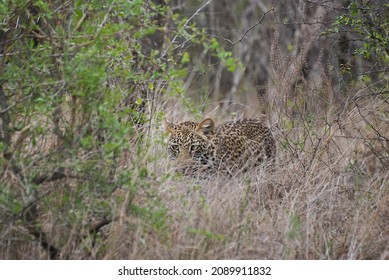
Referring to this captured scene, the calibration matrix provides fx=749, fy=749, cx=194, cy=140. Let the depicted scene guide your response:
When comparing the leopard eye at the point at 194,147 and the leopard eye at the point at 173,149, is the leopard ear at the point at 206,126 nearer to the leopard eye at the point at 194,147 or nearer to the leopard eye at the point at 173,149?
the leopard eye at the point at 194,147

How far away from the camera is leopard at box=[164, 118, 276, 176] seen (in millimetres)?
7160

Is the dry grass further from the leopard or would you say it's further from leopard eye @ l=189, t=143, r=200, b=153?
leopard eye @ l=189, t=143, r=200, b=153

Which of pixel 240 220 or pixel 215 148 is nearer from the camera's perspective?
pixel 240 220

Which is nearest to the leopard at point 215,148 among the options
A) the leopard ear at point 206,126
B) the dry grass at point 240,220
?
the leopard ear at point 206,126

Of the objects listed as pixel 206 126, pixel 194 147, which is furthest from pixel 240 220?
pixel 206 126

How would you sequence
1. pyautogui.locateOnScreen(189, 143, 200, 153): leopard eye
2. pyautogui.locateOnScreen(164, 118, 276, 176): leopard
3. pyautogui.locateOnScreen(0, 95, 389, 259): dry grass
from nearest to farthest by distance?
pyautogui.locateOnScreen(0, 95, 389, 259): dry grass < pyautogui.locateOnScreen(164, 118, 276, 176): leopard < pyautogui.locateOnScreen(189, 143, 200, 153): leopard eye

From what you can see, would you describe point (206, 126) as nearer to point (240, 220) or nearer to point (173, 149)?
point (173, 149)

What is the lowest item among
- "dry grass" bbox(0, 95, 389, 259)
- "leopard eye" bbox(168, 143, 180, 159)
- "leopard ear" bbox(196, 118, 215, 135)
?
"dry grass" bbox(0, 95, 389, 259)

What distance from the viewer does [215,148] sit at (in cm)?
737

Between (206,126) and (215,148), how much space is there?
0.81 feet

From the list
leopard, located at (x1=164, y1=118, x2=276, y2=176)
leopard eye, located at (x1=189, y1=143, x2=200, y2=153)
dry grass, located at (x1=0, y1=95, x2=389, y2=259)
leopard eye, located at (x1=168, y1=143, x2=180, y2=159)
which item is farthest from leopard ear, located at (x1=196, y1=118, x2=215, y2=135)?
dry grass, located at (x1=0, y1=95, x2=389, y2=259)

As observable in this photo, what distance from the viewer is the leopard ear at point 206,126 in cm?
740

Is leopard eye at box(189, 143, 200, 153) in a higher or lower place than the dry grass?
higher

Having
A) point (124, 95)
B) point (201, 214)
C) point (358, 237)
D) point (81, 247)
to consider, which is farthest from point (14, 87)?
point (358, 237)
